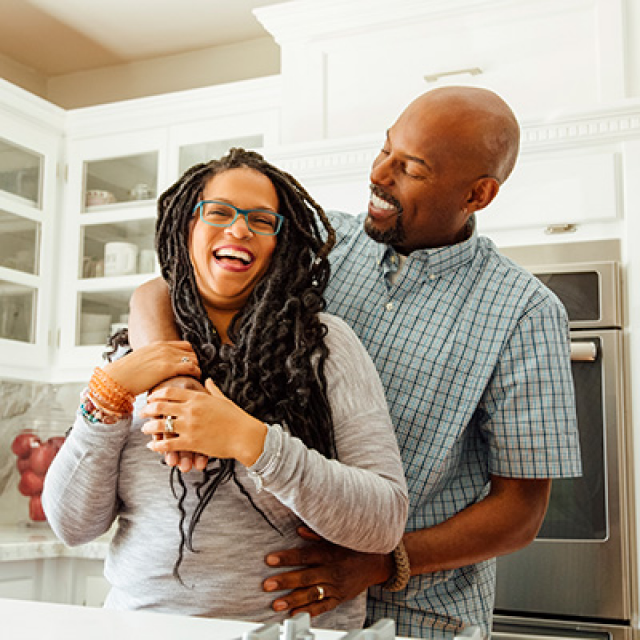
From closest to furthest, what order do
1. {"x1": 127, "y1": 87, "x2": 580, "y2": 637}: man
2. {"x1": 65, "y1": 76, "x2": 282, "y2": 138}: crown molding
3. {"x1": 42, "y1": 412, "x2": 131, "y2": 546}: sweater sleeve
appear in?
{"x1": 42, "y1": 412, "x2": 131, "y2": 546}: sweater sleeve, {"x1": 127, "y1": 87, "x2": 580, "y2": 637}: man, {"x1": 65, "y1": 76, "x2": 282, "y2": 138}: crown molding

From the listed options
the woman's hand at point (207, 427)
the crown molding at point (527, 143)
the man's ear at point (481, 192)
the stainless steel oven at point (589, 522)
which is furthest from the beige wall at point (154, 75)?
the woman's hand at point (207, 427)

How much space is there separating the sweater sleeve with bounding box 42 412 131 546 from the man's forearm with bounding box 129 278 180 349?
135mm

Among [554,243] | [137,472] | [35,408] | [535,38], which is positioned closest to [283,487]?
[137,472]

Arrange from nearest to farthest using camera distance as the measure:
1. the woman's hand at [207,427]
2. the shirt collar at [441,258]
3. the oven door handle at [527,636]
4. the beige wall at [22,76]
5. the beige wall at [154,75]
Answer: the woman's hand at [207,427] < the shirt collar at [441,258] < the oven door handle at [527,636] < the beige wall at [154,75] < the beige wall at [22,76]

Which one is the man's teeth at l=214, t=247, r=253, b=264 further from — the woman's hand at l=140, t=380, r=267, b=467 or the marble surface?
the marble surface

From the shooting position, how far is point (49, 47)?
11.1ft

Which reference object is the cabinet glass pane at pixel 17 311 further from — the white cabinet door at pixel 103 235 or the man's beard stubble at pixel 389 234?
the man's beard stubble at pixel 389 234

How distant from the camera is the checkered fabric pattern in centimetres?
121

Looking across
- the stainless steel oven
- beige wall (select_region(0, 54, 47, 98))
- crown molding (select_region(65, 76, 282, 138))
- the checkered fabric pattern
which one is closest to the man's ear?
the checkered fabric pattern

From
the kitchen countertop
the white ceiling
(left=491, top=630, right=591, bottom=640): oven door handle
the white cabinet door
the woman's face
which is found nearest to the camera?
the kitchen countertop

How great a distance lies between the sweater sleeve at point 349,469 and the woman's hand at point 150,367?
0.49ft

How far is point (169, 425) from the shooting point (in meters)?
0.89

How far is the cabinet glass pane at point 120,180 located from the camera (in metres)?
3.00

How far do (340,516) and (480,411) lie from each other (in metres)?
0.42
